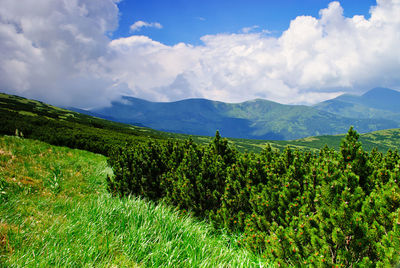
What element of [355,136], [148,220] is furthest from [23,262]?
[355,136]

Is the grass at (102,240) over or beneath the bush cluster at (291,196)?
beneath

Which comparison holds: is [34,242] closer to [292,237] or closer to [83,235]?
[83,235]

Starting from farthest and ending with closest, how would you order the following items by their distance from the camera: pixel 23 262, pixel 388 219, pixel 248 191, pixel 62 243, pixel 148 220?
1. pixel 248 191
2. pixel 148 220
3. pixel 62 243
4. pixel 388 219
5. pixel 23 262

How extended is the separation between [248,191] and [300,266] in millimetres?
2278

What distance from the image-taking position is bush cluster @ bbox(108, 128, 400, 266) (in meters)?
3.17

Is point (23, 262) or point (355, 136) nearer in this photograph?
point (23, 262)

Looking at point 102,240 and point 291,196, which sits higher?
point 291,196

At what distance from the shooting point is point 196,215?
21.9 feet

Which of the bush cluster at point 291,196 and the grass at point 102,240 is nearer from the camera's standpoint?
the grass at point 102,240

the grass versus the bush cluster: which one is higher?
the bush cluster

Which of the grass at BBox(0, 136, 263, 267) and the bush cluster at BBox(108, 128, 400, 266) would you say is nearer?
the grass at BBox(0, 136, 263, 267)

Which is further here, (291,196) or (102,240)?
(291,196)

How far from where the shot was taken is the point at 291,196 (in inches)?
185

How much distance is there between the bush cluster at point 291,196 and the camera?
125 inches
